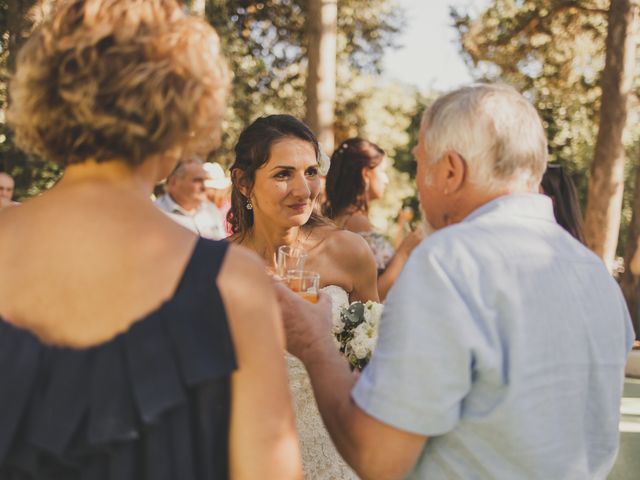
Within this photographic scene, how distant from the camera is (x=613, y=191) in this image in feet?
33.7

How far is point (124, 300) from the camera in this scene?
136 cm

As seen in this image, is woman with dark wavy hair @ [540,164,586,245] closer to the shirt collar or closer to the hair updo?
the hair updo

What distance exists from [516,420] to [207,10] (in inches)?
629

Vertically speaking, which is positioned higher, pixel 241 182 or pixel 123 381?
pixel 123 381

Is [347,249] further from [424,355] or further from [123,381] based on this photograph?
[123,381]

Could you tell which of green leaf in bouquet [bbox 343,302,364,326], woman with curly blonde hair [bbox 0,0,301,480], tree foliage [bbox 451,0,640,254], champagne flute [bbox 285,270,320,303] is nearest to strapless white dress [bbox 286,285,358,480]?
green leaf in bouquet [bbox 343,302,364,326]

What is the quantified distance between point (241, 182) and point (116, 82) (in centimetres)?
258

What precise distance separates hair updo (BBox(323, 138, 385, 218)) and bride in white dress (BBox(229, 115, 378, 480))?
89.3 inches

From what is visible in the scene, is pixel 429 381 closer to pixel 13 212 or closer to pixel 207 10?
pixel 13 212

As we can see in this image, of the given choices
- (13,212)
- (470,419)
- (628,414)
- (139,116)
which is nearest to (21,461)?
(13,212)

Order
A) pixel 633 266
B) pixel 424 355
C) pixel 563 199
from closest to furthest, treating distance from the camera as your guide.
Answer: pixel 424 355, pixel 563 199, pixel 633 266

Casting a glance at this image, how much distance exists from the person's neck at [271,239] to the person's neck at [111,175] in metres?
2.32

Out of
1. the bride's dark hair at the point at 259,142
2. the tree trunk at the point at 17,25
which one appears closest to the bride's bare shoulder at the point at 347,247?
the bride's dark hair at the point at 259,142

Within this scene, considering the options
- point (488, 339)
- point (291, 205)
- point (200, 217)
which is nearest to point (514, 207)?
point (488, 339)
